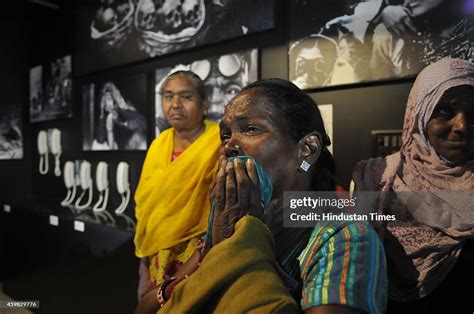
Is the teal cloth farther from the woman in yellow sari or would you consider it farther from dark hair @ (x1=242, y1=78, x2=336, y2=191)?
the woman in yellow sari

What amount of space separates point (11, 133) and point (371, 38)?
2.62m

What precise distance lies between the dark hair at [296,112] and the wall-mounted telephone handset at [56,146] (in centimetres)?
221

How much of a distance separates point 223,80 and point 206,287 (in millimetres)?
1154

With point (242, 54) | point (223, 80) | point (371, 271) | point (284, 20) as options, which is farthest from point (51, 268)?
point (371, 271)

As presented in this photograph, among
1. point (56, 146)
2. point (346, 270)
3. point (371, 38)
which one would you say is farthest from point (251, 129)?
point (56, 146)

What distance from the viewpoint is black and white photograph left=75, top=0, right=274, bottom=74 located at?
4.58ft

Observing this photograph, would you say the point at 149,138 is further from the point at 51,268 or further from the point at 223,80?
the point at 51,268

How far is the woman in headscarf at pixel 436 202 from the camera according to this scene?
69 centimetres

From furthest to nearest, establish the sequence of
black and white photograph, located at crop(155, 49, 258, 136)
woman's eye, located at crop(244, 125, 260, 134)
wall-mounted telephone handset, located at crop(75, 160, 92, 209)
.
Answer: wall-mounted telephone handset, located at crop(75, 160, 92, 209)
black and white photograph, located at crop(155, 49, 258, 136)
woman's eye, located at crop(244, 125, 260, 134)

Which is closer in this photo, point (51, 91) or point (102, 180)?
point (102, 180)

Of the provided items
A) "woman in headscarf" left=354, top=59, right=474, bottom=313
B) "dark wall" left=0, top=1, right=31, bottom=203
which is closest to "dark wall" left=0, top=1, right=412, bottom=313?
"dark wall" left=0, top=1, right=31, bottom=203

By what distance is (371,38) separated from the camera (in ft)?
3.32

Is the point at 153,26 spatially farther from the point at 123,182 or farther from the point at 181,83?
the point at 123,182

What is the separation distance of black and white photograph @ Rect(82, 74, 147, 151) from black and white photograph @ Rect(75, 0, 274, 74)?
131 millimetres
